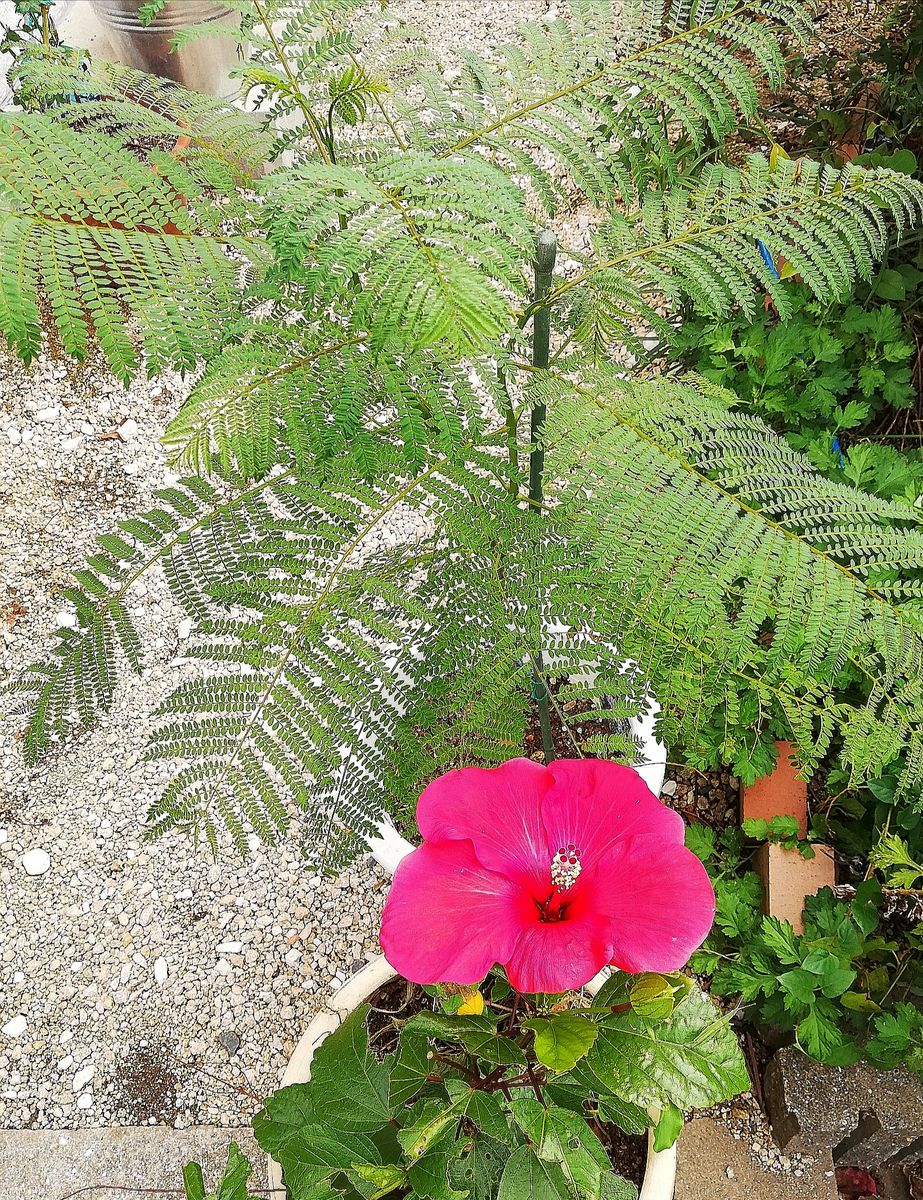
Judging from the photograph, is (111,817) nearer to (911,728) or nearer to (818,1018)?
(818,1018)

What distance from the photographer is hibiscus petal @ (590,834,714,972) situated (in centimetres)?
67

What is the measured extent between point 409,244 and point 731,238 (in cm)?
53

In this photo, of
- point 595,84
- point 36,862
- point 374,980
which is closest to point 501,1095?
point 374,980

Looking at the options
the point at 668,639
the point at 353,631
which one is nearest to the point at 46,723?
the point at 353,631

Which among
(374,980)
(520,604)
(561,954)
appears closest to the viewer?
(561,954)

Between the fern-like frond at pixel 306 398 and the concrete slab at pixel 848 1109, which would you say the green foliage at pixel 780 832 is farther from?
the fern-like frond at pixel 306 398

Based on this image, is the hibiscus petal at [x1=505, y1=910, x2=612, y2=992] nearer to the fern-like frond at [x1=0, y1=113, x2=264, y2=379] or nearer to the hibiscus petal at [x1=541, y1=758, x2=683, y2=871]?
the hibiscus petal at [x1=541, y1=758, x2=683, y2=871]

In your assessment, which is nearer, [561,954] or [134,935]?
[561,954]

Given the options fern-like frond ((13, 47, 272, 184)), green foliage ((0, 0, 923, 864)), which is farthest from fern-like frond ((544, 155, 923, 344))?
fern-like frond ((13, 47, 272, 184))

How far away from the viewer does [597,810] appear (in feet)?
2.49

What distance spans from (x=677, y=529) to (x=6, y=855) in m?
1.82

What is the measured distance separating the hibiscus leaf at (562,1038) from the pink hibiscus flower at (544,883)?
0.07 m

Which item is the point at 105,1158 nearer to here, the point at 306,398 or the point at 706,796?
the point at 706,796

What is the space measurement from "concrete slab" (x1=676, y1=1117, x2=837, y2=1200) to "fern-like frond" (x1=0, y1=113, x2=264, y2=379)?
164 centimetres
